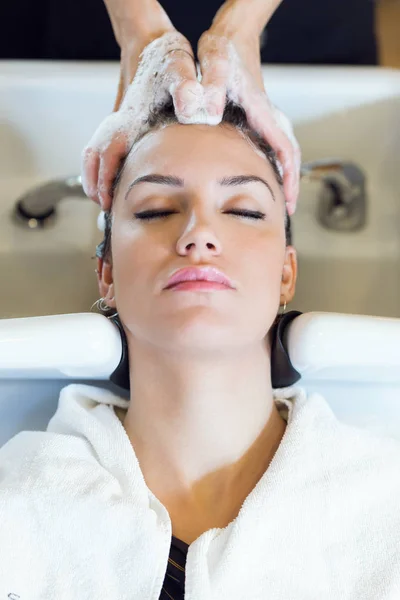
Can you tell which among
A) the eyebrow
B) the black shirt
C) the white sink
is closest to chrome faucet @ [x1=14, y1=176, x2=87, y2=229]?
the white sink

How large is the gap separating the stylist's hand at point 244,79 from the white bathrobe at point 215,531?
1.62ft

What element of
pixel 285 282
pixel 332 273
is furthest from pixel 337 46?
pixel 285 282

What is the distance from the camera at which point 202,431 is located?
1.01 m

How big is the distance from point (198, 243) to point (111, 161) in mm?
298

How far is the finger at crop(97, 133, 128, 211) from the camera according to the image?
112 centimetres

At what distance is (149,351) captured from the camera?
1.01 meters

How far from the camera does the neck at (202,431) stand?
99 centimetres

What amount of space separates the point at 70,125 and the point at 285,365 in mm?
835

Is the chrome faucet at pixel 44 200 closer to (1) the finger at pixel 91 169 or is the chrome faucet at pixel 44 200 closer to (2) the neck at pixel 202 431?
(1) the finger at pixel 91 169

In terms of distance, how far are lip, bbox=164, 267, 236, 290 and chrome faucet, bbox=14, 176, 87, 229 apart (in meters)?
0.56

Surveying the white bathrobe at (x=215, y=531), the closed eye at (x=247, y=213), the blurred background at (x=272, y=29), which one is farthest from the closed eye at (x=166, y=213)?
the blurred background at (x=272, y=29)

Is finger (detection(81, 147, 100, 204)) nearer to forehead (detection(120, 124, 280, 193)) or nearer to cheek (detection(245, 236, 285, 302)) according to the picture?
forehead (detection(120, 124, 280, 193))

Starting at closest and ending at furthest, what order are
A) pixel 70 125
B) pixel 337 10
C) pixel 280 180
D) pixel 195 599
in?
pixel 195 599 < pixel 280 180 < pixel 70 125 < pixel 337 10

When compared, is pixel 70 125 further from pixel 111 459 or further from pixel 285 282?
pixel 111 459
